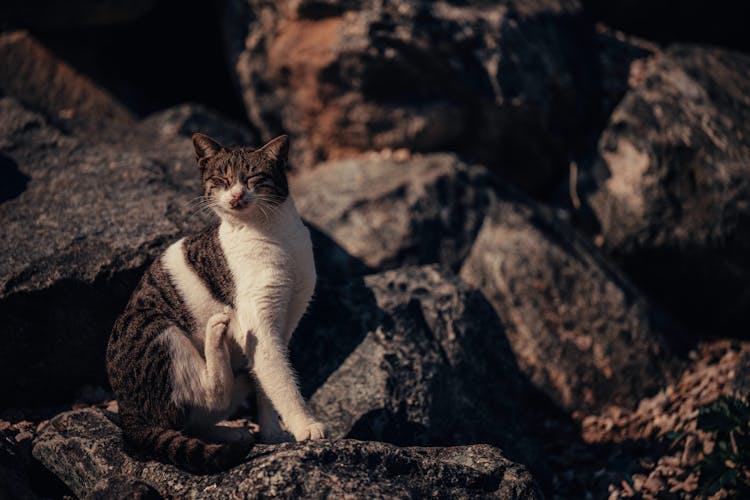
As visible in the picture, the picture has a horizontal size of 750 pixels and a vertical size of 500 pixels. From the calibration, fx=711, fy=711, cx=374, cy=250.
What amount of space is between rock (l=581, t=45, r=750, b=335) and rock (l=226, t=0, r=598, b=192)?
32.1 inches

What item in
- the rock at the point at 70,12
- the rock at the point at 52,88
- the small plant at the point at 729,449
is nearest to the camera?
the small plant at the point at 729,449

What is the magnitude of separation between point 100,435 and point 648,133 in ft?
20.3

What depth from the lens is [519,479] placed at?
169 inches

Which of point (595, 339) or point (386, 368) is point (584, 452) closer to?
point (595, 339)

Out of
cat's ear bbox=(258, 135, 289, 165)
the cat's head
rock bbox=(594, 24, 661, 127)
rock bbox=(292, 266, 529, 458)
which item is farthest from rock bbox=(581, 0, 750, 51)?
the cat's head

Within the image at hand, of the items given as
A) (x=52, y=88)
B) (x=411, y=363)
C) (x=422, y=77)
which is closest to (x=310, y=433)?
(x=411, y=363)

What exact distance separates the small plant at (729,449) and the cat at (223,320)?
282 cm

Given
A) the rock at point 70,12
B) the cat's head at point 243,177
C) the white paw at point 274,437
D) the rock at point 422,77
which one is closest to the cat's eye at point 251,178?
the cat's head at point 243,177

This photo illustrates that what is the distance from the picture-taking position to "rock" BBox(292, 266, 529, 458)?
5215 mm

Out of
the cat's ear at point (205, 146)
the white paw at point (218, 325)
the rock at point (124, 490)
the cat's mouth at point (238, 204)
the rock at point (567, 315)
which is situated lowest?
the rock at point (567, 315)

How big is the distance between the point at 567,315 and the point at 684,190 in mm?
1880

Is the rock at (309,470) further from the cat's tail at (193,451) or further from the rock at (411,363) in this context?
the rock at (411,363)

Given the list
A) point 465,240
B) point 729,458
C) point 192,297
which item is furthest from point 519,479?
point 465,240

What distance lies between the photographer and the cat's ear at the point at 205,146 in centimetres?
457
